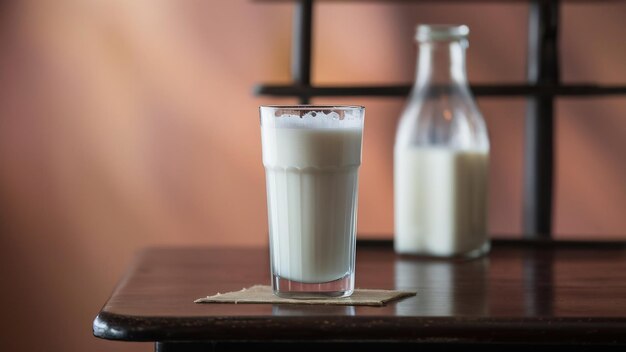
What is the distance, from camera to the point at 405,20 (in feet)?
6.97

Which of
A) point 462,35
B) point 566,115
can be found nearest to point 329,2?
point 566,115

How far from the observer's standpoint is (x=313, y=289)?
2.82ft

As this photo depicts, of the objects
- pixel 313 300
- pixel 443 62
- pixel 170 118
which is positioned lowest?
pixel 313 300

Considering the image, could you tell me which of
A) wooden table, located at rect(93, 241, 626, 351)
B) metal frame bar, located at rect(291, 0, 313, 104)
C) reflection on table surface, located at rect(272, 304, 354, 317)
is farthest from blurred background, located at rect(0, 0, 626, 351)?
reflection on table surface, located at rect(272, 304, 354, 317)

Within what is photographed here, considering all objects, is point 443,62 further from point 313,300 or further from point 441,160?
point 313,300

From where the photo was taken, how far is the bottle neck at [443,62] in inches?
48.8

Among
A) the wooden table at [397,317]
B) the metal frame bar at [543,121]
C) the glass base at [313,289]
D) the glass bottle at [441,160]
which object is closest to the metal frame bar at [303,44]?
the glass bottle at [441,160]

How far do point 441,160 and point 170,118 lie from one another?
0.99 meters

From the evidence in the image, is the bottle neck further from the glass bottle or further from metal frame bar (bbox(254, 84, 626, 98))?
metal frame bar (bbox(254, 84, 626, 98))

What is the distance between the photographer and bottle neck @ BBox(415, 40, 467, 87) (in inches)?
48.8

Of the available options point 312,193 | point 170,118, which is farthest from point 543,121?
point 170,118

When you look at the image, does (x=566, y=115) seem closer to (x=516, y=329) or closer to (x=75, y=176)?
(x=75, y=176)

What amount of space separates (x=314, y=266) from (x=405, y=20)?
4.42ft

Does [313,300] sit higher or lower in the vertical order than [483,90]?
lower
